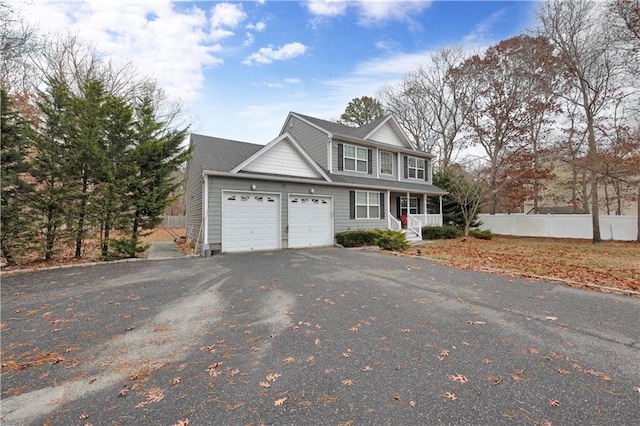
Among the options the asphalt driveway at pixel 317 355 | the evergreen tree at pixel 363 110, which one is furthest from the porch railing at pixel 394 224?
the evergreen tree at pixel 363 110

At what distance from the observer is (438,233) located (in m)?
16.6

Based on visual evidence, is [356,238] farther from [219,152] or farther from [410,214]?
[219,152]

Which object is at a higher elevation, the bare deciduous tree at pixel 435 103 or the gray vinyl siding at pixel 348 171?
the bare deciduous tree at pixel 435 103

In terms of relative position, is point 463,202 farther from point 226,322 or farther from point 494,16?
point 226,322

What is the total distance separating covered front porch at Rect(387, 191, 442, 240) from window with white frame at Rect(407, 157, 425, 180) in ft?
4.52

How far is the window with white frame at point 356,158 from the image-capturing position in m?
15.4

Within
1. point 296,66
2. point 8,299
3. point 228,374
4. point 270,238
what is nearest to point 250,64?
point 296,66

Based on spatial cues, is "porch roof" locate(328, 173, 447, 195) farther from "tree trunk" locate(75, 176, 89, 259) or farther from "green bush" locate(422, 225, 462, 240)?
"tree trunk" locate(75, 176, 89, 259)

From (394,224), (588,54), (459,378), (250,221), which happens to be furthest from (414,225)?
(459,378)

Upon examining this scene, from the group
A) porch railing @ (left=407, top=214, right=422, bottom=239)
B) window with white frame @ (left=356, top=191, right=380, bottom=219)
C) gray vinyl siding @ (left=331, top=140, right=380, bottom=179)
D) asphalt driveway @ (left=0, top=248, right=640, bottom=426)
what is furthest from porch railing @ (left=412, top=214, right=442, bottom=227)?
asphalt driveway @ (left=0, top=248, right=640, bottom=426)

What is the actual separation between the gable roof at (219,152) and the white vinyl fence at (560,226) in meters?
18.7

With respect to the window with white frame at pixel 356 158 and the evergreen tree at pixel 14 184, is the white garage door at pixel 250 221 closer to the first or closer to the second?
the evergreen tree at pixel 14 184

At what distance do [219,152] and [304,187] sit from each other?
4.03m

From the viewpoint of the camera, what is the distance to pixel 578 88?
16703mm
